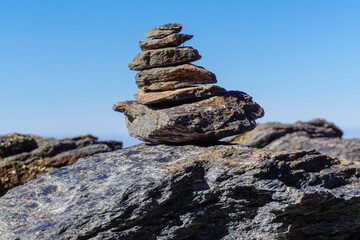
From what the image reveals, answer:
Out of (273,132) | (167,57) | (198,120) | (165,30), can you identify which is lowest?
(273,132)

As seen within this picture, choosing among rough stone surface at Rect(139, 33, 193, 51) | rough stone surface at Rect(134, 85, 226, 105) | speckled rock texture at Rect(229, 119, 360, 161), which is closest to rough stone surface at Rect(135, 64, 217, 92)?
rough stone surface at Rect(134, 85, 226, 105)

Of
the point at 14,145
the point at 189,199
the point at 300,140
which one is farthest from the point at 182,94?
the point at 300,140

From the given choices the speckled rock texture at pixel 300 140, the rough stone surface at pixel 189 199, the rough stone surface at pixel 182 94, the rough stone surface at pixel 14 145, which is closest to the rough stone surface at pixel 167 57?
the rough stone surface at pixel 182 94

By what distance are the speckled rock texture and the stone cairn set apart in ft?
56.1

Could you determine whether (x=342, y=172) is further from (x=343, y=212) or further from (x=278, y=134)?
(x=278, y=134)

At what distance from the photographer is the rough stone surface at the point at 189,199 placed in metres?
10.0

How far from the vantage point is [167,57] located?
40.1ft

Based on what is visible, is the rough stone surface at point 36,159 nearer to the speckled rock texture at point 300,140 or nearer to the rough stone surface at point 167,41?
the rough stone surface at point 167,41

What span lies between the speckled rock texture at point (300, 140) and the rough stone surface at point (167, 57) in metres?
17.6

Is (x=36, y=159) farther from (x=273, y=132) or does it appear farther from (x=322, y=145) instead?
(x=322, y=145)

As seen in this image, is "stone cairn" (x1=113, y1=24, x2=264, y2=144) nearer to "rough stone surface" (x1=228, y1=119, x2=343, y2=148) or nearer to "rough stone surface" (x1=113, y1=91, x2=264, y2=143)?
"rough stone surface" (x1=113, y1=91, x2=264, y2=143)

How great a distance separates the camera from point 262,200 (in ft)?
35.4

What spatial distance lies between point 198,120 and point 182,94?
90 centimetres

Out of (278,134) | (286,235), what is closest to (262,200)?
(286,235)
